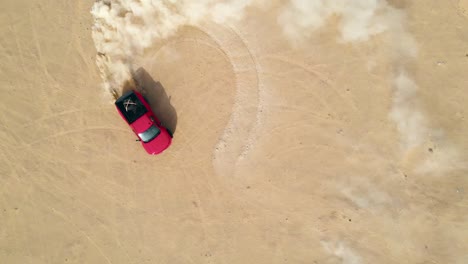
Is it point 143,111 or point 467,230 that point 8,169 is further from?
point 467,230

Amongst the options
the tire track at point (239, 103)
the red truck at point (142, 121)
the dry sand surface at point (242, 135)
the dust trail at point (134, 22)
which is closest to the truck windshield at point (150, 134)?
the red truck at point (142, 121)

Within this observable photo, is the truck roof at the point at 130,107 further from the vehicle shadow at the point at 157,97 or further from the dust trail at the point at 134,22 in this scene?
the dust trail at the point at 134,22

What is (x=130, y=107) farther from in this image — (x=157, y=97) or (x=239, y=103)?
(x=239, y=103)

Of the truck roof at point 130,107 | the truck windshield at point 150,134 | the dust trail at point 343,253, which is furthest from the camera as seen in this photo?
the dust trail at point 343,253

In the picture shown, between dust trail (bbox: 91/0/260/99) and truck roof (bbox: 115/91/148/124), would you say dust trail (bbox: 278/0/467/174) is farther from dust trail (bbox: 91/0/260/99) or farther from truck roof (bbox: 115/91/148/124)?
truck roof (bbox: 115/91/148/124)

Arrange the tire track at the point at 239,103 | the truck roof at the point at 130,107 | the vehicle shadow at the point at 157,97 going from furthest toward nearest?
the vehicle shadow at the point at 157,97 < the tire track at the point at 239,103 < the truck roof at the point at 130,107

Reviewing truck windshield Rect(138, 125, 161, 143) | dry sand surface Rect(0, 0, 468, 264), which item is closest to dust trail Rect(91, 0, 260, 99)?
dry sand surface Rect(0, 0, 468, 264)

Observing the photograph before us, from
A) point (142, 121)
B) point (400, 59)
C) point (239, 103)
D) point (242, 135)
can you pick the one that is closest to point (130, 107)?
point (142, 121)
